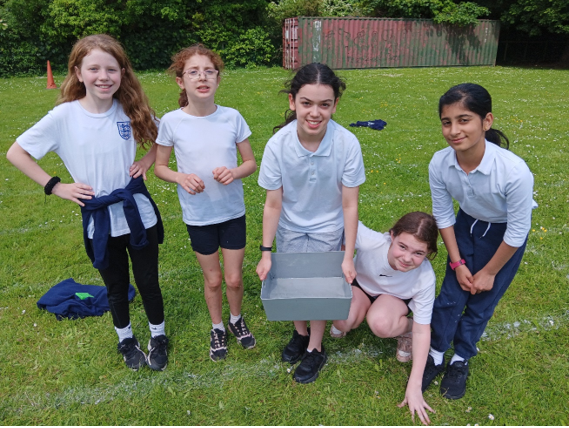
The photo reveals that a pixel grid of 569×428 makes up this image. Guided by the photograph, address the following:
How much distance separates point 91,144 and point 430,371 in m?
2.36

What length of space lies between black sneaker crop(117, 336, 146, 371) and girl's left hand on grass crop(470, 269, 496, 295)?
2103 mm

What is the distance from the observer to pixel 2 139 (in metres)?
7.72

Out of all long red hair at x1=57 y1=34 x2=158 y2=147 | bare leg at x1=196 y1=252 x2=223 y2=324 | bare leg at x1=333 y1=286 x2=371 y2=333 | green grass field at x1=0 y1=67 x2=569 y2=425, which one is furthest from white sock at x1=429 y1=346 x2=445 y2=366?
long red hair at x1=57 y1=34 x2=158 y2=147

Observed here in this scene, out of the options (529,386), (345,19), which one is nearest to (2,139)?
(529,386)

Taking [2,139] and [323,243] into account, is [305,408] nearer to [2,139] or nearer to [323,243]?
[323,243]

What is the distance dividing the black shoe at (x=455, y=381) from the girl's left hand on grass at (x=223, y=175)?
5.76 ft

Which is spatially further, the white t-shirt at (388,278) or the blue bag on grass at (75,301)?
the blue bag on grass at (75,301)

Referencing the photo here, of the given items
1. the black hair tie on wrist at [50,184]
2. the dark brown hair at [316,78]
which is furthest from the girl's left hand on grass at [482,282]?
the black hair tie on wrist at [50,184]

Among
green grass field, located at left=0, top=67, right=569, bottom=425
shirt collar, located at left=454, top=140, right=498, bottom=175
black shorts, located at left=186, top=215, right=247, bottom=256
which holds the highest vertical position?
→ shirt collar, located at left=454, top=140, right=498, bottom=175

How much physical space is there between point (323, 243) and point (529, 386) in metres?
1.49

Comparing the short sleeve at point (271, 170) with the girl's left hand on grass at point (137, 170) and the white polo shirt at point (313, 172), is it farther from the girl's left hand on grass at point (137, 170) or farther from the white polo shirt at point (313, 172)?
the girl's left hand on grass at point (137, 170)

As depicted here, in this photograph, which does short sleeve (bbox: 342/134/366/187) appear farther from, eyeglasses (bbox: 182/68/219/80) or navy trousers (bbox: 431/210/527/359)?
eyeglasses (bbox: 182/68/219/80)

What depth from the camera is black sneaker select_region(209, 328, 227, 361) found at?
2.77 meters

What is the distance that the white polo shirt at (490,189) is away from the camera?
2.04 metres
